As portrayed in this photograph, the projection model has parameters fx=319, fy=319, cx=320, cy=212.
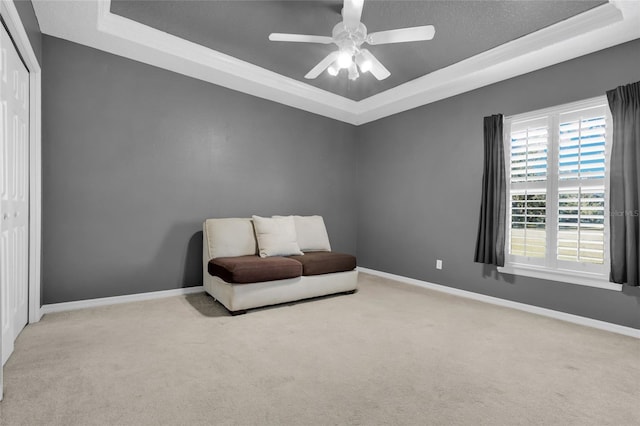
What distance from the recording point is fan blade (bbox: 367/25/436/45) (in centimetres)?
240

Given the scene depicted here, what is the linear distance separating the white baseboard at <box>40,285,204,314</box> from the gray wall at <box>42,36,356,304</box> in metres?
0.06

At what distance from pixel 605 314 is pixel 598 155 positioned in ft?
4.89

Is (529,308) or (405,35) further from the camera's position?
(529,308)

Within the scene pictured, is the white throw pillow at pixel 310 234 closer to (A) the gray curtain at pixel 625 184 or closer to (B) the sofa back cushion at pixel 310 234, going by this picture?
(B) the sofa back cushion at pixel 310 234

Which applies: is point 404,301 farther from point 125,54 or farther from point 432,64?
point 125,54

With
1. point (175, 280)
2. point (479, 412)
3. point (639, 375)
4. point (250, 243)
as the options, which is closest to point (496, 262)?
point (639, 375)

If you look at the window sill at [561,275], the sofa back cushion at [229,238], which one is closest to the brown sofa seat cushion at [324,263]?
the sofa back cushion at [229,238]

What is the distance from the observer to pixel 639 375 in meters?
2.10

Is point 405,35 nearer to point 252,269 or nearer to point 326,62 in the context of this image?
point 326,62

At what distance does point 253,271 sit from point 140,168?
177 cm

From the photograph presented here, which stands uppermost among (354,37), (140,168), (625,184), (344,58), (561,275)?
(354,37)

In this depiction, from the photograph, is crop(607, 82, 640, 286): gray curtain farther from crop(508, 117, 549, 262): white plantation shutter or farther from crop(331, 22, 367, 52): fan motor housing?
crop(331, 22, 367, 52): fan motor housing

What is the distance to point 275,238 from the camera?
3.82 metres

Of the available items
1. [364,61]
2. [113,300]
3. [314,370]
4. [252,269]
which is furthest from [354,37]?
[113,300]
